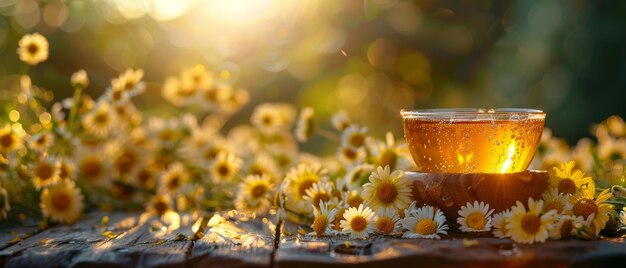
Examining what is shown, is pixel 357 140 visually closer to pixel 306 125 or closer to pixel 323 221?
pixel 306 125

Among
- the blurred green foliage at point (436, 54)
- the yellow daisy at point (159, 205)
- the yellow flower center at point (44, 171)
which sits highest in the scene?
the blurred green foliage at point (436, 54)

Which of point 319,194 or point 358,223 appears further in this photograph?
point 319,194

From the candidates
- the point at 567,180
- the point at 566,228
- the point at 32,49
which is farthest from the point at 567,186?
the point at 32,49

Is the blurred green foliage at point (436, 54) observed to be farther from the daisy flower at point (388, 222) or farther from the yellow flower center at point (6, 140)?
the daisy flower at point (388, 222)

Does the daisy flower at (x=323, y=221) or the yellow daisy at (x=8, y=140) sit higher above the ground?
the yellow daisy at (x=8, y=140)

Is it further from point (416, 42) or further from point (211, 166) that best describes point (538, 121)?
point (416, 42)

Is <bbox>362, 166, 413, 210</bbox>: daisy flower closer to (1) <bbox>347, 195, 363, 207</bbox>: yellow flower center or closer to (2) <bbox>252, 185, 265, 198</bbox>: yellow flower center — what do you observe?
(1) <bbox>347, 195, 363, 207</bbox>: yellow flower center

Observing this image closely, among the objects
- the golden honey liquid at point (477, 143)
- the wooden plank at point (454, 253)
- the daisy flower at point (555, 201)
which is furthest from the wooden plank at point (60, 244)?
the daisy flower at point (555, 201)

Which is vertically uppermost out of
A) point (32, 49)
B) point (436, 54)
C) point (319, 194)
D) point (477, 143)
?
point (436, 54)

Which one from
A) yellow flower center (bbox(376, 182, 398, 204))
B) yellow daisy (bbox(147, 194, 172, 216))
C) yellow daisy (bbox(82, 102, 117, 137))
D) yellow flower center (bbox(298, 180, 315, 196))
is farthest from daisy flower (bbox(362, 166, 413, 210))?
yellow daisy (bbox(82, 102, 117, 137))
